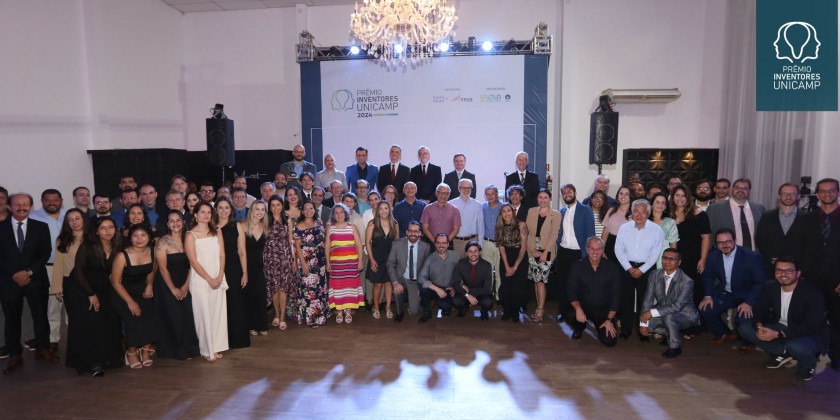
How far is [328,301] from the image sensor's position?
5141mm

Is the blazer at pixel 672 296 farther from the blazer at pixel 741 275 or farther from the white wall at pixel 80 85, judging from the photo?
the white wall at pixel 80 85

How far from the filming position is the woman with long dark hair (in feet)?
15.7

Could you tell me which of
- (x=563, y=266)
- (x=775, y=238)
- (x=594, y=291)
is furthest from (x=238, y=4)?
(x=775, y=238)

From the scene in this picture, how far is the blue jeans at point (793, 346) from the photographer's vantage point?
12.3ft

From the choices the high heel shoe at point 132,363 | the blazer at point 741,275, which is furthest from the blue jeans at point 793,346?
the high heel shoe at point 132,363

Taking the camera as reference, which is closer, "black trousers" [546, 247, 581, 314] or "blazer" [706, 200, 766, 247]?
"blazer" [706, 200, 766, 247]

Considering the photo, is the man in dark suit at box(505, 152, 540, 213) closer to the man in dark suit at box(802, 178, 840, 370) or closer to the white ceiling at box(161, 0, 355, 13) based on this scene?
the man in dark suit at box(802, 178, 840, 370)

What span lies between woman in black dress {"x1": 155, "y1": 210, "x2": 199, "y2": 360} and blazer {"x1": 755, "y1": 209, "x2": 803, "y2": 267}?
17.5ft

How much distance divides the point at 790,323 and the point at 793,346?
0.22 m

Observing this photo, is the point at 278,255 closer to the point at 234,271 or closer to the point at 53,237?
the point at 234,271

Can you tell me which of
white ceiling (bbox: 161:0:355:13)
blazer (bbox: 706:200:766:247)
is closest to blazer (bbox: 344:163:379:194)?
white ceiling (bbox: 161:0:355:13)

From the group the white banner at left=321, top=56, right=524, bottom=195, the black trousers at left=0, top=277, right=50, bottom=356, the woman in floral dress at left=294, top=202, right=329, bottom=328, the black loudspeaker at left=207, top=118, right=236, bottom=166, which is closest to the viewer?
the black trousers at left=0, top=277, right=50, bottom=356

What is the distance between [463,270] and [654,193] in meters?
2.13

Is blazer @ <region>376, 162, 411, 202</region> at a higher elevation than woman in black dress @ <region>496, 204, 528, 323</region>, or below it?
higher
